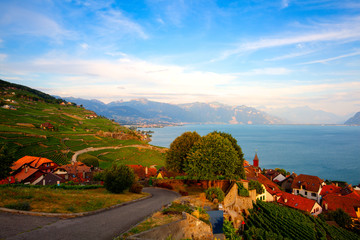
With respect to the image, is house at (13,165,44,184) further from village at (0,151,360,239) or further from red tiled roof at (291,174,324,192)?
red tiled roof at (291,174,324,192)

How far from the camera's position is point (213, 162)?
85.1 ft

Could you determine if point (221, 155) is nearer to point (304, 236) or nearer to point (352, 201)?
point (304, 236)

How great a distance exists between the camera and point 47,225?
9477 millimetres

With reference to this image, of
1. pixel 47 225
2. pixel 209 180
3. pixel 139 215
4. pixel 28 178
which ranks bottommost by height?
pixel 28 178

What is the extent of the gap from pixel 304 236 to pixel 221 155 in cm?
1345

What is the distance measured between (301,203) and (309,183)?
54.8ft

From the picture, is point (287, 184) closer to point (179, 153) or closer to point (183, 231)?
point (179, 153)

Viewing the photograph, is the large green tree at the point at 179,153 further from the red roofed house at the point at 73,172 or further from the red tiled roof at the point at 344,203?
the red tiled roof at the point at 344,203

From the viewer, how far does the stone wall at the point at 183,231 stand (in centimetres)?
860

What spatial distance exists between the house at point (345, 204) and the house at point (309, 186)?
5.57 metres

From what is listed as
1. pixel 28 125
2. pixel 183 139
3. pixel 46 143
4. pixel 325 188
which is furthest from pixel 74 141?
pixel 325 188

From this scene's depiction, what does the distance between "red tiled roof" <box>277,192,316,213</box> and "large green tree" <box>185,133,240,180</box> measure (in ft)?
71.9

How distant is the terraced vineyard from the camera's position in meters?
21.6

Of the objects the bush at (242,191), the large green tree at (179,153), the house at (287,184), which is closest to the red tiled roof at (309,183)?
the house at (287,184)
